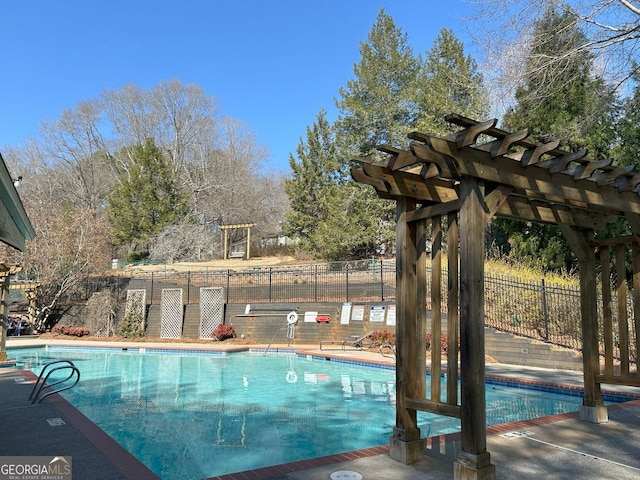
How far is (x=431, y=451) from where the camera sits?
4.49 meters

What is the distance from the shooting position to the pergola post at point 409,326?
13.7ft

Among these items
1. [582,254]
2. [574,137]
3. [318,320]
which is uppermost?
[574,137]

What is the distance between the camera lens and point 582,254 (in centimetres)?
564

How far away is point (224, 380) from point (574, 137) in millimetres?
13642

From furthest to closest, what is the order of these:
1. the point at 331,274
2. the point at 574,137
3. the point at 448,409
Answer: the point at 331,274 → the point at 574,137 → the point at 448,409

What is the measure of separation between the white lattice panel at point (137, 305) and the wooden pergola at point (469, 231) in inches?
735

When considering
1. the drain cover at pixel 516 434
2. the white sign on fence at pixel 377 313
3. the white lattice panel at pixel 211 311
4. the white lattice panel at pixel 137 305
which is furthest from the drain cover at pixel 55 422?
the white lattice panel at pixel 137 305

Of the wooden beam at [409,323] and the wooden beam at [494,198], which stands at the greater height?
the wooden beam at [494,198]

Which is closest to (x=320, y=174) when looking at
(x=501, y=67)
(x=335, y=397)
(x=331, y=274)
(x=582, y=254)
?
(x=331, y=274)

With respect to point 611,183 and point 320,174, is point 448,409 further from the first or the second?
point 320,174

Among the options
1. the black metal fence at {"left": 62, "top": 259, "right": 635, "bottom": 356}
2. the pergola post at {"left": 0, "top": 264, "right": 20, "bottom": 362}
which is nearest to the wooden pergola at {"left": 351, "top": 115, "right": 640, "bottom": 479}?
the black metal fence at {"left": 62, "top": 259, "right": 635, "bottom": 356}

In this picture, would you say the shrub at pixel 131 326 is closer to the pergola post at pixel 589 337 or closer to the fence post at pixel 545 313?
the fence post at pixel 545 313

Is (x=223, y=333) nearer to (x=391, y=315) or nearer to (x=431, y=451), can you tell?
(x=391, y=315)

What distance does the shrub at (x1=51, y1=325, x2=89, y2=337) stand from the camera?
20.9m
